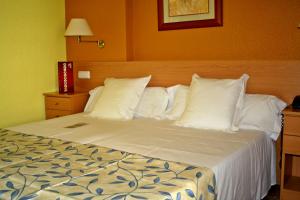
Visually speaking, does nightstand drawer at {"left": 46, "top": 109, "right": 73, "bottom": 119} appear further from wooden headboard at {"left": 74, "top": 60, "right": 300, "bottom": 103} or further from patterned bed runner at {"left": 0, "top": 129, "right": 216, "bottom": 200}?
patterned bed runner at {"left": 0, "top": 129, "right": 216, "bottom": 200}

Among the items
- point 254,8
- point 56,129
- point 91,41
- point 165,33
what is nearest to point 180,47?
point 165,33

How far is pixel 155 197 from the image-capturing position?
1273 millimetres

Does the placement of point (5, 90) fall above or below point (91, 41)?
below

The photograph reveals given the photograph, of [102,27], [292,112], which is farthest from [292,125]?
→ [102,27]

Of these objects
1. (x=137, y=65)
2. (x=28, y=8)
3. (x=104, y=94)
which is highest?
(x=28, y=8)

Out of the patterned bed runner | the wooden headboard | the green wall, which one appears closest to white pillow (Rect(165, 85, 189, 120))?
the wooden headboard

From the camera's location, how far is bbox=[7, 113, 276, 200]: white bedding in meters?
1.77

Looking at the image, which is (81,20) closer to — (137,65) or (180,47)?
(137,65)

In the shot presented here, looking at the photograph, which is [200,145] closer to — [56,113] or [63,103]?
[63,103]

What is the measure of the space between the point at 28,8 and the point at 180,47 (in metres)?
1.63

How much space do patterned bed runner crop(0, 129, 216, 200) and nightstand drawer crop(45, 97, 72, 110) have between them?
1.48 metres

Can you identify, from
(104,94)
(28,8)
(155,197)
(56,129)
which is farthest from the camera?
(28,8)

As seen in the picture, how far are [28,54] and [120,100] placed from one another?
4.21 feet

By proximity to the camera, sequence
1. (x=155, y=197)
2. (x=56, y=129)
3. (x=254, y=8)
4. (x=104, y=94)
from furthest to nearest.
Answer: (x=104, y=94) < (x=254, y=8) < (x=56, y=129) < (x=155, y=197)
